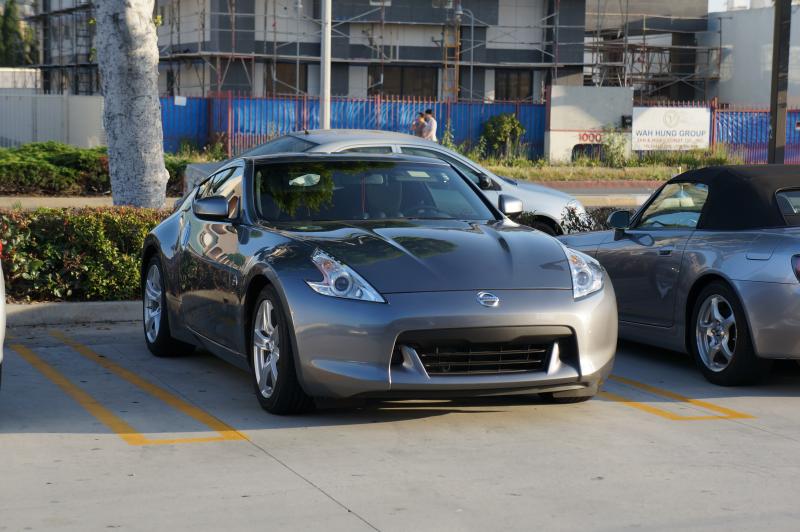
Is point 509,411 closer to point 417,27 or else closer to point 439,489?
point 439,489

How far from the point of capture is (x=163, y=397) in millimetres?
7730

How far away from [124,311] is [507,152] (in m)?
29.6

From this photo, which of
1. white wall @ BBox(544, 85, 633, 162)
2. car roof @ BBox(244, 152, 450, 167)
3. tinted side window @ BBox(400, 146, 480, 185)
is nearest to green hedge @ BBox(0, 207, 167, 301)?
car roof @ BBox(244, 152, 450, 167)

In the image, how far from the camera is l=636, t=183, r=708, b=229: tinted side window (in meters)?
8.92

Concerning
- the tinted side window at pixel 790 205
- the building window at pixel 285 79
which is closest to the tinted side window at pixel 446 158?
the tinted side window at pixel 790 205

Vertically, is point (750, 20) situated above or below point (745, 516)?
above

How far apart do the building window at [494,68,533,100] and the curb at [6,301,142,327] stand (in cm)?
4083

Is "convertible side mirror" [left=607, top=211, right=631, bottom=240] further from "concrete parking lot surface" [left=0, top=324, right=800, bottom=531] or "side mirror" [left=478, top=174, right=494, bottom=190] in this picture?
"side mirror" [left=478, top=174, right=494, bottom=190]

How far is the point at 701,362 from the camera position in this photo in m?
8.47

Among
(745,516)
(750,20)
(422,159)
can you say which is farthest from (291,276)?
(750,20)

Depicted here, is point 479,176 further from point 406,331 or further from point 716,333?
point 406,331

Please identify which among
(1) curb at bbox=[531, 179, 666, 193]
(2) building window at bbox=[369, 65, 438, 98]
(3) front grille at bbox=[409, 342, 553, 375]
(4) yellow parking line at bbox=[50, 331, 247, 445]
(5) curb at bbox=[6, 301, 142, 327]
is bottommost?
(4) yellow parking line at bbox=[50, 331, 247, 445]

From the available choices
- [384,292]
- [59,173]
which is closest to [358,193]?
[384,292]

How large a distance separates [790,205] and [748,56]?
47.4 metres
